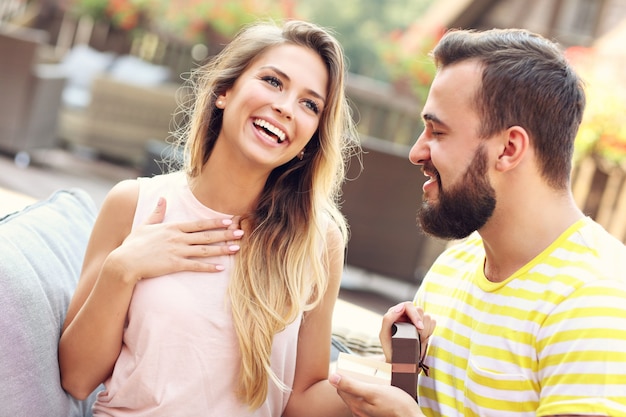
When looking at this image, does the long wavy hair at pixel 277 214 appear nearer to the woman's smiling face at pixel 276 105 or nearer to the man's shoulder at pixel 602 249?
the woman's smiling face at pixel 276 105

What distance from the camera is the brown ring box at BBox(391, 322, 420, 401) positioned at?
1678 mm

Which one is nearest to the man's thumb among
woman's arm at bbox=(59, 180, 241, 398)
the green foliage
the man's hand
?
woman's arm at bbox=(59, 180, 241, 398)

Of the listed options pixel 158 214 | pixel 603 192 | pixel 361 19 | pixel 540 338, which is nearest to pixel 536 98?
pixel 540 338

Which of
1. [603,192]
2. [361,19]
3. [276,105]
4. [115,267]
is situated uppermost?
[361,19]

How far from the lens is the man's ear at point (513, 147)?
173 centimetres

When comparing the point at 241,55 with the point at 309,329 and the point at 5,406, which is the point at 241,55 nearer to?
the point at 309,329

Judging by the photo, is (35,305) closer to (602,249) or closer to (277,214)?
(277,214)

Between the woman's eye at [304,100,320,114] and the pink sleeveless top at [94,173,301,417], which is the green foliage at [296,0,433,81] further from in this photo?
the pink sleeveless top at [94,173,301,417]

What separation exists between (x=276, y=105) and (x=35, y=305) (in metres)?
0.69

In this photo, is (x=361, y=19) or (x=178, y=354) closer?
(x=178, y=354)

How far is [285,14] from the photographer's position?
30.2 ft

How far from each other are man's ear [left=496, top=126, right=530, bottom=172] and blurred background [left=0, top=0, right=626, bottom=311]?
6.67 feet

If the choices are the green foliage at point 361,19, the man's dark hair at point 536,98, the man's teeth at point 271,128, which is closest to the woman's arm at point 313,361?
the man's teeth at point 271,128

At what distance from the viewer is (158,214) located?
78.7 inches
